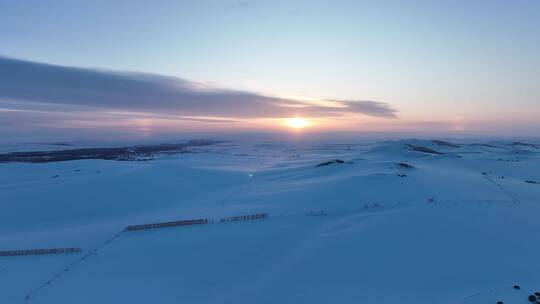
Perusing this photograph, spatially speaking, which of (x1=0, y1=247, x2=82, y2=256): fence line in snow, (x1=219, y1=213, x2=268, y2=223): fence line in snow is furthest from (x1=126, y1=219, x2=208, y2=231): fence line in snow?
(x1=0, y1=247, x2=82, y2=256): fence line in snow

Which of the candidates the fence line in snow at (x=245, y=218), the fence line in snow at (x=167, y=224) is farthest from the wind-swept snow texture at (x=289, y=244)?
the fence line in snow at (x=167, y=224)

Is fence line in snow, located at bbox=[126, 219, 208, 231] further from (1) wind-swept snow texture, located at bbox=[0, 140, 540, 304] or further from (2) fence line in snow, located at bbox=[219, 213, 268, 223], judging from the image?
(2) fence line in snow, located at bbox=[219, 213, 268, 223]

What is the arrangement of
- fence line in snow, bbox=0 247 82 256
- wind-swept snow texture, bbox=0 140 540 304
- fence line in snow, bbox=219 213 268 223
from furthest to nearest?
fence line in snow, bbox=219 213 268 223
fence line in snow, bbox=0 247 82 256
wind-swept snow texture, bbox=0 140 540 304

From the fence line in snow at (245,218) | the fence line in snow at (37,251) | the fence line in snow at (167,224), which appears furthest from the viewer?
the fence line in snow at (245,218)

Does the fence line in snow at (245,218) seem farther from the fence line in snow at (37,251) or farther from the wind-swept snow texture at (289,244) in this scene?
the fence line in snow at (37,251)

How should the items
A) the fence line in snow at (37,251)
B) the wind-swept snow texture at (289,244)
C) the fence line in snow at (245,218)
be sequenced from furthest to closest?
1. the fence line in snow at (245,218)
2. the fence line in snow at (37,251)
3. the wind-swept snow texture at (289,244)

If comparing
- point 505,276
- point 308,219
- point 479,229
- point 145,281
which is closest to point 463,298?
point 505,276

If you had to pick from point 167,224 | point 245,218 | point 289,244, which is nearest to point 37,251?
point 167,224

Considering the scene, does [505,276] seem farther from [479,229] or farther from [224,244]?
[224,244]
